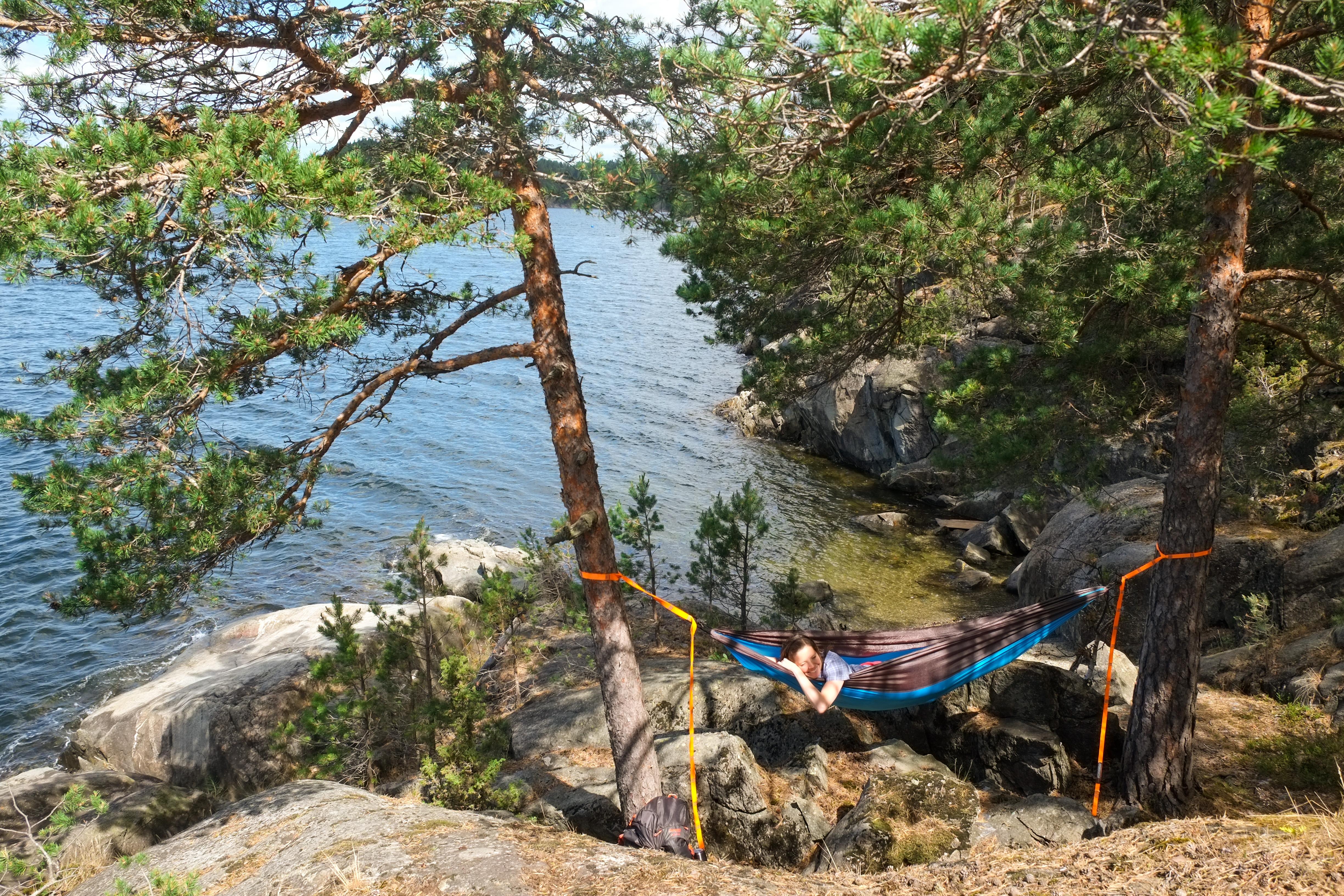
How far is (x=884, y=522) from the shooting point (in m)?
15.5

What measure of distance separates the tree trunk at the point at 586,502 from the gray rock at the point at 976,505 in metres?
11.1

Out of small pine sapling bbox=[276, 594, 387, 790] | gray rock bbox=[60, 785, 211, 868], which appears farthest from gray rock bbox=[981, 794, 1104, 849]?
gray rock bbox=[60, 785, 211, 868]

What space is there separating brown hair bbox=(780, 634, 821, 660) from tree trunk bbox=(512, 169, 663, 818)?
1.04m

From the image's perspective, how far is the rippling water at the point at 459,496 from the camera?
11805 millimetres

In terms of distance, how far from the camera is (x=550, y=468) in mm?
18734

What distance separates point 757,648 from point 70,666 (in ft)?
36.0

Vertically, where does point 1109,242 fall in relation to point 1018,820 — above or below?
above

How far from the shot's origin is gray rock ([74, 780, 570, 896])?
383 cm

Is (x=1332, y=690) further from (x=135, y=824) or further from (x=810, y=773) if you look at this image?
(x=135, y=824)

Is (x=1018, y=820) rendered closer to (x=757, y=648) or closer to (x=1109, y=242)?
(x=757, y=648)

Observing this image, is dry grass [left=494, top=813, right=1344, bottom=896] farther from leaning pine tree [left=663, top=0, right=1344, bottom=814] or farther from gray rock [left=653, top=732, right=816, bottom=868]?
leaning pine tree [left=663, top=0, right=1344, bottom=814]

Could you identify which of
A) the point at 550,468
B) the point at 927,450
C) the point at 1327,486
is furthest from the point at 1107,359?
the point at 550,468

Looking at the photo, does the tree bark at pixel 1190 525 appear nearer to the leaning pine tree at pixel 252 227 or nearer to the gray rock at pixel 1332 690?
the gray rock at pixel 1332 690

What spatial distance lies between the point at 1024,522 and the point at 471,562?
943 centimetres
